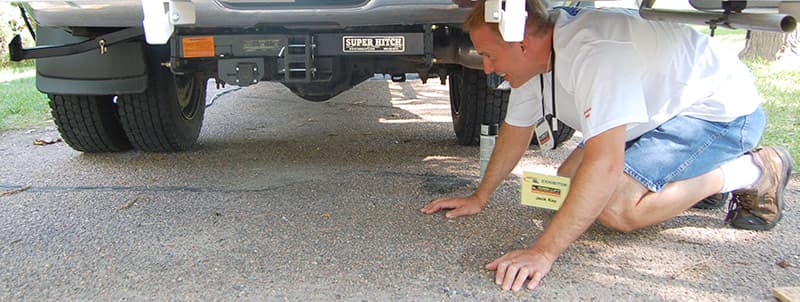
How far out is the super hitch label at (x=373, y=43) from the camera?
244cm

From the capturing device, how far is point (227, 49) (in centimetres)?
243

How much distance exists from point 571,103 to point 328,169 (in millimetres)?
1521

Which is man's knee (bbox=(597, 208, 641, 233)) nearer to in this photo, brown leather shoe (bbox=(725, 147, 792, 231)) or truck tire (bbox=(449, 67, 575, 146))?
brown leather shoe (bbox=(725, 147, 792, 231))

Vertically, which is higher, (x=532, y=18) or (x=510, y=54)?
(x=532, y=18)

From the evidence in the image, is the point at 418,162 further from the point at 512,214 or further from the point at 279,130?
the point at 279,130

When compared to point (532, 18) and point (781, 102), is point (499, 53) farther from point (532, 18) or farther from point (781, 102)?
point (781, 102)

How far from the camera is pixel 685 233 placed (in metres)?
2.35

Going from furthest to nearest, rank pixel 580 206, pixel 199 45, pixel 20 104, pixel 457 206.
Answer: pixel 20 104
pixel 457 206
pixel 199 45
pixel 580 206

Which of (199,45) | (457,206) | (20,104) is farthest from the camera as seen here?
(20,104)

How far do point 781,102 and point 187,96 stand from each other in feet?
14.8

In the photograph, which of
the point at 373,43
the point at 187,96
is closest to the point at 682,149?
the point at 373,43

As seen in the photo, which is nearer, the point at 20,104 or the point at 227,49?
the point at 227,49

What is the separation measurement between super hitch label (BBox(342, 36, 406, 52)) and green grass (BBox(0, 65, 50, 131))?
3.48 m

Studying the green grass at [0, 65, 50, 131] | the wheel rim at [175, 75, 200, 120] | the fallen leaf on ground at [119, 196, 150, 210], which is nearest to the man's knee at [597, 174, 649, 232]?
the fallen leaf on ground at [119, 196, 150, 210]
